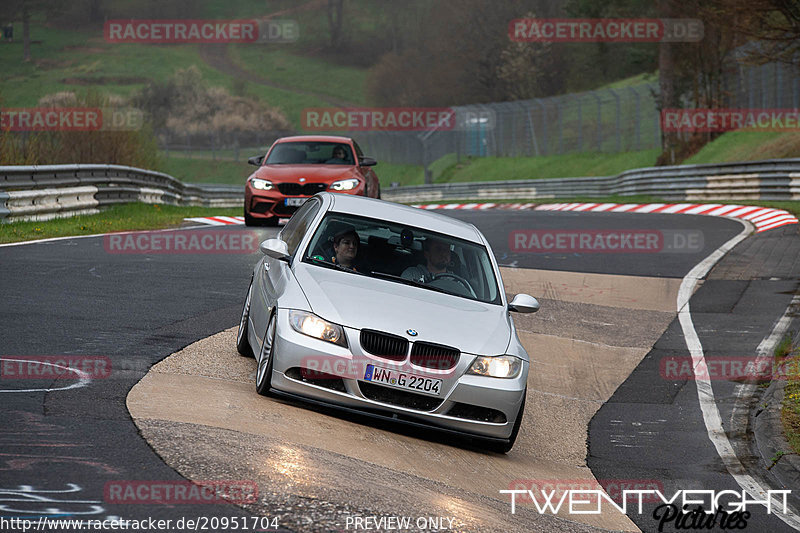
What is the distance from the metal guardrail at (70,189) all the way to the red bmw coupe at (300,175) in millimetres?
3698

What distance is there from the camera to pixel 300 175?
63.9ft

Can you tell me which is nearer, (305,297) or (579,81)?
(305,297)

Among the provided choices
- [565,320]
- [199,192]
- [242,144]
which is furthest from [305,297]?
[242,144]

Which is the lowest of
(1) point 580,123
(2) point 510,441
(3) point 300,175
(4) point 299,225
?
(2) point 510,441

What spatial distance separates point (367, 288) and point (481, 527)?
2702mm

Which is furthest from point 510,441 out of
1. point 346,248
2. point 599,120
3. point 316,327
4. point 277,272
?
point 599,120

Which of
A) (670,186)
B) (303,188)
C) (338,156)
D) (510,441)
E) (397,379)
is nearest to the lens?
(397,379)

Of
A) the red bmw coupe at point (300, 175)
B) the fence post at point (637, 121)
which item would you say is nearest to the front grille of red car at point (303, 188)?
the red bmw coupe at point (300, 175)

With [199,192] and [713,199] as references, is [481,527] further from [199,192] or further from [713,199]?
[199,192]

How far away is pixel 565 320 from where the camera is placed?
43.3 ft

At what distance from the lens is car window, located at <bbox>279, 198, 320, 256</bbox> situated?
8776 millimetres

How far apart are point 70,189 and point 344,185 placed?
587cm

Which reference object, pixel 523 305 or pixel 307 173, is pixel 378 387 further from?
pixel 307 173

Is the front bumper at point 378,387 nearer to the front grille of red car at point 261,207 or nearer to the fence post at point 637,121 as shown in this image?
the front grille of red car at point 261,207
